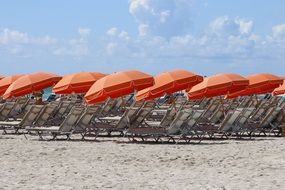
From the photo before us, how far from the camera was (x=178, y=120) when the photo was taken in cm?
1251

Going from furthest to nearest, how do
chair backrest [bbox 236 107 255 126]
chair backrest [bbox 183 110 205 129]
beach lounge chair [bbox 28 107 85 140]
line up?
chair backrest [bbox 236 107 255 126], beach lounge chair [bbox 28 107 85 140], chair backrest [bbox 183 110 205 129]

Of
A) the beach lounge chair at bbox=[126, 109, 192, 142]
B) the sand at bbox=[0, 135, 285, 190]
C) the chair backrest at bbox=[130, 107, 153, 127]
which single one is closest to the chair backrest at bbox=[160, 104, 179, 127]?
the beach lounge chair at bbox=[126, 109, 192, 142]

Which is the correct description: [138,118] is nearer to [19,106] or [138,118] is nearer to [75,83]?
[75,83]

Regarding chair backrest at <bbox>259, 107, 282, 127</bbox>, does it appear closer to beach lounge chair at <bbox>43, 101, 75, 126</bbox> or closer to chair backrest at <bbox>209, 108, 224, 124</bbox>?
chair backrest at <bbox>209, 108, 224, 124</bbox>

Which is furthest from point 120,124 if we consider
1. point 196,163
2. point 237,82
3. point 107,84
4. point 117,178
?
point 117,178

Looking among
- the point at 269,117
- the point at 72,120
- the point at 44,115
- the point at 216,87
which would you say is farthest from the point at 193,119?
the point at 44,115

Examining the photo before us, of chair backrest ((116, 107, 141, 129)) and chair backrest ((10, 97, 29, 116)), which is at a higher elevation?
chair backrest ((116, 107, 141, 129))

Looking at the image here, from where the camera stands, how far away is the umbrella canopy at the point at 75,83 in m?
16.7

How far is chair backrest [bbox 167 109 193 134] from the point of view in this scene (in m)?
12.5

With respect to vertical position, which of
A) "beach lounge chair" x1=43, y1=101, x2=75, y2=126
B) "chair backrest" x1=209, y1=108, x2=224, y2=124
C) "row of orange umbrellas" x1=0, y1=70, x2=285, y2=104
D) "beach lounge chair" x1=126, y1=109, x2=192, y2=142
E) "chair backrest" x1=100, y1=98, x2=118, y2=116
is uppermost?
"row of orange umbrellas" x1=0, y1=70, x2=285, y2=104

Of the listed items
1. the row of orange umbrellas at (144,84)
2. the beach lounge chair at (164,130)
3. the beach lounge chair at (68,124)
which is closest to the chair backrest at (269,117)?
the row of orange umbrellas at (144,84)

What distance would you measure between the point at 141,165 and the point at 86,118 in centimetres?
416

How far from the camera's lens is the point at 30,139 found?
44.9 ft

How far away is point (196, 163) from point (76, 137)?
17.2ft
